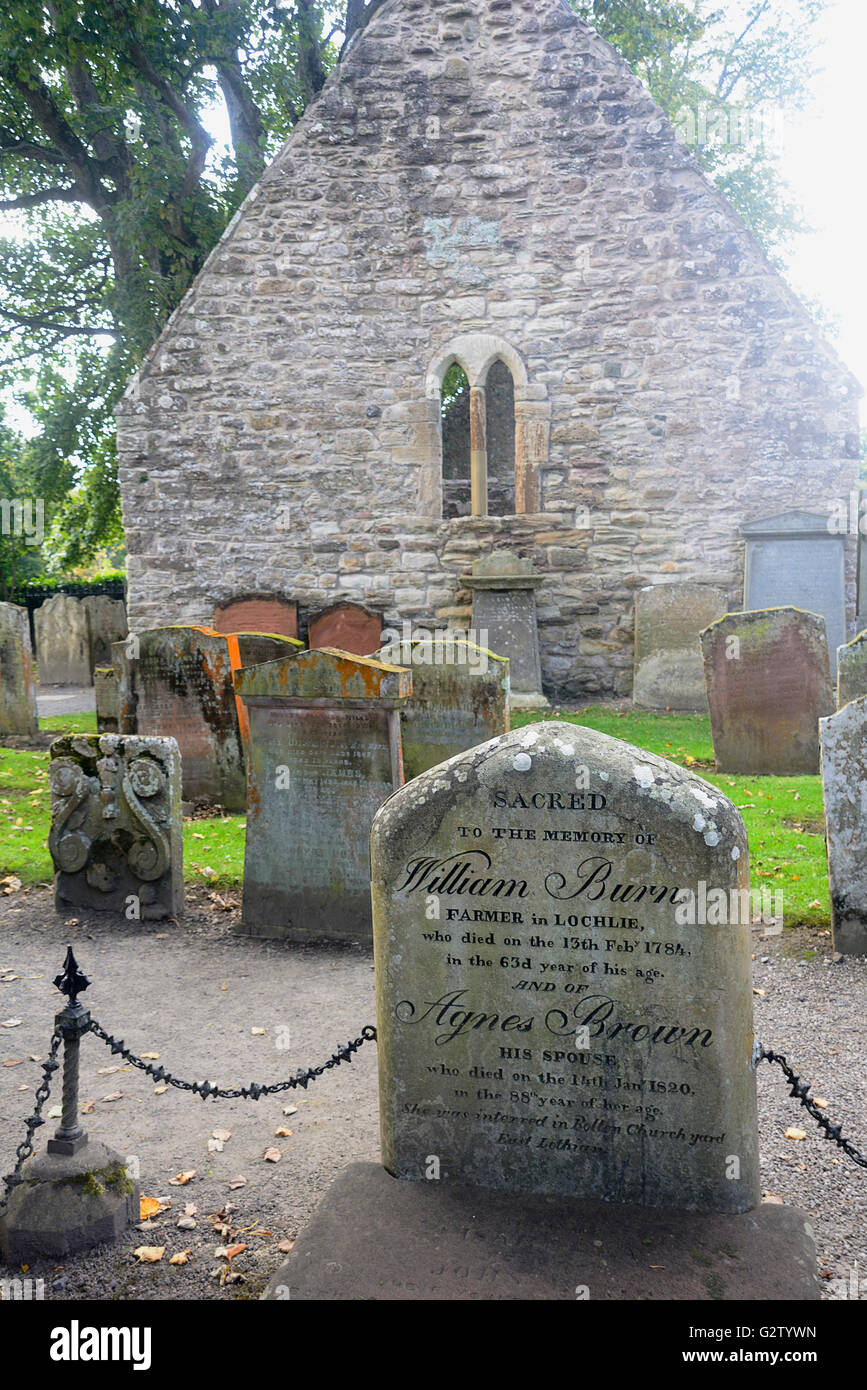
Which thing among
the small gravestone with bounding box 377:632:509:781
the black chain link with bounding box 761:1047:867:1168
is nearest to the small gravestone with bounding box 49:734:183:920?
the small gravestone with bounding box 377:632:509:781

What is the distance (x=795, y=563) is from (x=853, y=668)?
183 inches

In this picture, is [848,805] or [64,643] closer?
[848,805]

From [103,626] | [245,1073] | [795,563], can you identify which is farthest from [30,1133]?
[103,626]

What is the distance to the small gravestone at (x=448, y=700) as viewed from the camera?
6.59 metres

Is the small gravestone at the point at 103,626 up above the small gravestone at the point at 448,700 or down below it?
above

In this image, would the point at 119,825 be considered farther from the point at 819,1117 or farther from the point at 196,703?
the point at 819,1117

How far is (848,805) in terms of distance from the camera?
470 centimetres

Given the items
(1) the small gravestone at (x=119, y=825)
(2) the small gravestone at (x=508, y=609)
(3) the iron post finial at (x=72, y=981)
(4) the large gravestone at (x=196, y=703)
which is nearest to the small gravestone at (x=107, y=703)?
(4) the large gravestone at (x=196, y=703)

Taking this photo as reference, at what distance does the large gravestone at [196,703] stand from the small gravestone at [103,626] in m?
9.59

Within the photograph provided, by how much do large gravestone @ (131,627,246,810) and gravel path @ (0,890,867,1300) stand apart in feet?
6.40

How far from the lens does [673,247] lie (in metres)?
11.8

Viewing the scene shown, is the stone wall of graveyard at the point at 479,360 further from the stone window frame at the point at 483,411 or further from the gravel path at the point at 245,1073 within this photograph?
the gravel path at the point at 245,1073

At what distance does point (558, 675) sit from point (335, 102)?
303 inches
